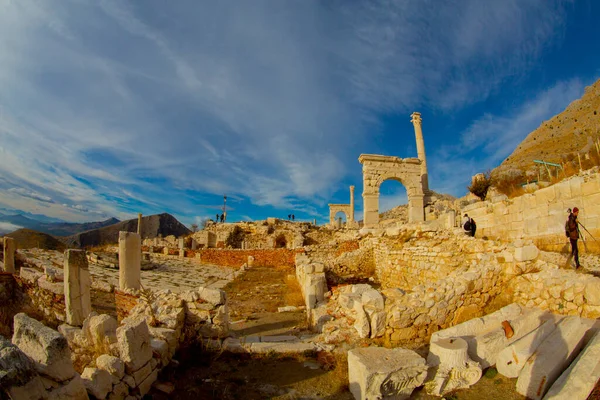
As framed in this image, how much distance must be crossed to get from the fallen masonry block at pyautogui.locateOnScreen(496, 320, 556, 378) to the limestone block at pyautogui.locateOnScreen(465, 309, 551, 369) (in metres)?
0.15

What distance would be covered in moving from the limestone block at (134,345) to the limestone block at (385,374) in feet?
7.91

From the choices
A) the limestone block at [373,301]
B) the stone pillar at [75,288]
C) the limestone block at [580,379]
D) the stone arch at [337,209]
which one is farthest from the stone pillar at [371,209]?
the stone arch at [337,209]

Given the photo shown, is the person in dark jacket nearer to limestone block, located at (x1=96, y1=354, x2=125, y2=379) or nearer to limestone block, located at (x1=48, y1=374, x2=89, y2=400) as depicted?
limestone block, located at (x1=96, y1=354, x2=125, y2=379)

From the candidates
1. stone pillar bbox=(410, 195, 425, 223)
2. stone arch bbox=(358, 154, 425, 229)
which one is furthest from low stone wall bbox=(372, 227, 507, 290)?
stone pillar bbox=(410, 195, 425, 223)

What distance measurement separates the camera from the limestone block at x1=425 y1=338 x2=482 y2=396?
3.53 metres

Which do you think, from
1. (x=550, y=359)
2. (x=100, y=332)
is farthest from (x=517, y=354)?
(x=100, y=332)

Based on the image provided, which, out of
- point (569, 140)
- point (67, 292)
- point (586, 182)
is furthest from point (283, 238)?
point (569, 140)

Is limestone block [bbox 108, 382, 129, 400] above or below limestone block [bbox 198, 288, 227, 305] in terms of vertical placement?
below

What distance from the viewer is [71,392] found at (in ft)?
8.46

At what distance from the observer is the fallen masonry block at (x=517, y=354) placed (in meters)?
3.50

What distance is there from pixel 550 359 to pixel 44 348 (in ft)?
15.4

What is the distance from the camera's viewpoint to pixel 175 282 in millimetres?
13461

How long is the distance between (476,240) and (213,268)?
15.3 metres

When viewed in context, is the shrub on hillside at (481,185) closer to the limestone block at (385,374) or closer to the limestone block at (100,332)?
the limestone block at (385,374)
